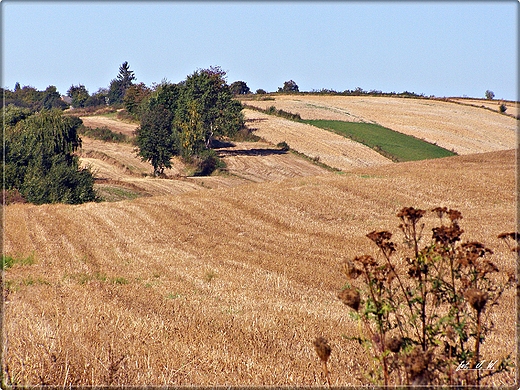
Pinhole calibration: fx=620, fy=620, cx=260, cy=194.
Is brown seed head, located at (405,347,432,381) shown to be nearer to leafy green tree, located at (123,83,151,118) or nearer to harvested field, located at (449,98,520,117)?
leafy green tree, located at (123,83,151,118)

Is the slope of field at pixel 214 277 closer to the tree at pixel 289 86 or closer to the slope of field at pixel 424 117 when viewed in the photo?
the slope of field at pixel 424 117

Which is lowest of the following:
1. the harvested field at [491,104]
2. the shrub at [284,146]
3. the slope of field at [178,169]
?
the slope of field at [178,169]

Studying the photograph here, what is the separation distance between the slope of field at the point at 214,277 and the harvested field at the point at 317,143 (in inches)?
1007

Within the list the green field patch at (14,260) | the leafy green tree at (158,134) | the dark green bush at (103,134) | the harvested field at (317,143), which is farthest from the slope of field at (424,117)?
the green field patch at (14,260)

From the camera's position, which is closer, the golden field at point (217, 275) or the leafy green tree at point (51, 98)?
the golden field at point (217, 275)

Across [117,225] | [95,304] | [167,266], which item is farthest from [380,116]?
[95,304]

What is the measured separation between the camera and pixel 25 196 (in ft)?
120

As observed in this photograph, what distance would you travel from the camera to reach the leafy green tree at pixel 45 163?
36.0 meters

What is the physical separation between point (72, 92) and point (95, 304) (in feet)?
540

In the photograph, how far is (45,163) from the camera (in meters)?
41.2

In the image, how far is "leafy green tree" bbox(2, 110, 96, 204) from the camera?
118ft

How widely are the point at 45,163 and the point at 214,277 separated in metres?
30.4

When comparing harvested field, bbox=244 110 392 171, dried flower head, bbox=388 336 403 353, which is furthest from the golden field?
harvested field, bbox=244 110 392 171

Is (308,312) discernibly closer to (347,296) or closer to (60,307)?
(60,307)
